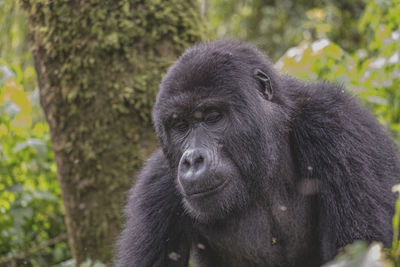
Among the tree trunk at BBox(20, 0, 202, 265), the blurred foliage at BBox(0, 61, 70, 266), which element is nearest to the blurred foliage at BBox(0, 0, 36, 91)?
the blurred foliage at BBox(0, 61, 70, 266)

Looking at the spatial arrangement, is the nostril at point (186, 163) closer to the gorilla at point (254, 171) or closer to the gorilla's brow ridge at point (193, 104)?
the gorilla at point (254, 171)

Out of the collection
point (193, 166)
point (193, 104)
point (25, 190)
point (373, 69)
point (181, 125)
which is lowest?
point (25, 190)

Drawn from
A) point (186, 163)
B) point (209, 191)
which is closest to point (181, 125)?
point (186, 163)

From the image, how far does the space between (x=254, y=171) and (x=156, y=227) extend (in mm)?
859

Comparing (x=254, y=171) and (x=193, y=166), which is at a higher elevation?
(x=193, y=166)

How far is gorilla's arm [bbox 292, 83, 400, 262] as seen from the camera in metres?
3.25

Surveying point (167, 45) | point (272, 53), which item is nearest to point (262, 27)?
point (272, 53)

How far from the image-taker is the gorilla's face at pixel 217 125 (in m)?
3.34

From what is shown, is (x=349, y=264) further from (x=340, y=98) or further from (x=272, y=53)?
(x=272, y=53)

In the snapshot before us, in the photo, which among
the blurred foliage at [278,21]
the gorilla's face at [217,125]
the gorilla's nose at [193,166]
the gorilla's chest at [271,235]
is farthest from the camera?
the blurred foliage at [278,21]

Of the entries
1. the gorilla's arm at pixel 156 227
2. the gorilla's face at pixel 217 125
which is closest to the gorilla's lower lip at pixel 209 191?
the gorilla's face at pixel 217 125

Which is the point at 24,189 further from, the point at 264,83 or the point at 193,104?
the point at 264,83

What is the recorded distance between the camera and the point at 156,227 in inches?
148

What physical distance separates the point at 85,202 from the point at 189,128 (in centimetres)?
177
